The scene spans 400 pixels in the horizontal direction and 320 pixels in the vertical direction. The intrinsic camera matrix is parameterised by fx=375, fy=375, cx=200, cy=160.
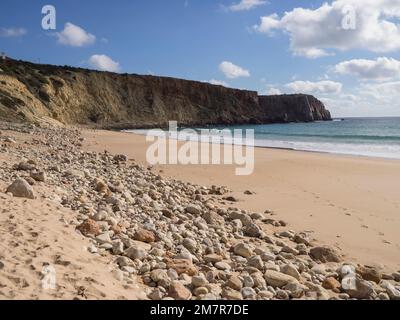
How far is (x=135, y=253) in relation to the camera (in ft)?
12.1

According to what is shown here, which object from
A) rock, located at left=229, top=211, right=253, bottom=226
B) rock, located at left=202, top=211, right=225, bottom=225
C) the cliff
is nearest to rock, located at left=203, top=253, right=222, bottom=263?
rock, located at left=202, top=211, right=225, bottom=225

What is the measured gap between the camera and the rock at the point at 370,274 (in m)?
3.94

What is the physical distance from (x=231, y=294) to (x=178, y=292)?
0.47m

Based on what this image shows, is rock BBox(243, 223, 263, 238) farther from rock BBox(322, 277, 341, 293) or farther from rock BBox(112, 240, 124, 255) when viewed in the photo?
rock BBox(112, 240, 124, 255)

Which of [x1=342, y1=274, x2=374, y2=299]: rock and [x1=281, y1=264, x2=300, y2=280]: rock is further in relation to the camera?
[x1=281, y1=264, x2=300, y2=280]: rock

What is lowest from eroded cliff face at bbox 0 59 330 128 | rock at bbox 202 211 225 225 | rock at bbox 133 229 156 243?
rock at bbox 202 211 225 225

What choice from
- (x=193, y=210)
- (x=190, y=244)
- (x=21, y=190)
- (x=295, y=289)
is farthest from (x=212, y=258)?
(x=21, y=190)

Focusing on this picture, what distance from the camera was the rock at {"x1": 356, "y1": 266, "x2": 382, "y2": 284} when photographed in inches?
155

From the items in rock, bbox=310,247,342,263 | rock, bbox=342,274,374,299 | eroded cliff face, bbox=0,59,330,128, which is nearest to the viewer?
rock, bbox=342,274,374,299

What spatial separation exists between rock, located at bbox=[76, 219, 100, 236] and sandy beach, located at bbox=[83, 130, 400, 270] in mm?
3059

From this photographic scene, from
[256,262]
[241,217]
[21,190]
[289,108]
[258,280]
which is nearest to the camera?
[258,280]

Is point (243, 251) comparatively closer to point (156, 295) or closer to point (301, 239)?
point (301, 239)
